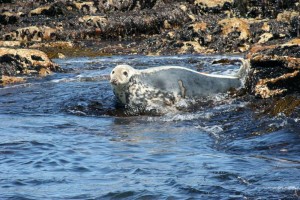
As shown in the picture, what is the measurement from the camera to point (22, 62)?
14836mm

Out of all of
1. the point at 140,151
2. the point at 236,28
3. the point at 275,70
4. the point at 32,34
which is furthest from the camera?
the point at 32,34

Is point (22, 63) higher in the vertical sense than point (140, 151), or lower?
higher

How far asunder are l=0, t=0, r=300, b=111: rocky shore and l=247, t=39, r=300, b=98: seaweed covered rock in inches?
199

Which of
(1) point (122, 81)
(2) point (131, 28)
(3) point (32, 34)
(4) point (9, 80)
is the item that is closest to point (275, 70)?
(1) point (122, 81)

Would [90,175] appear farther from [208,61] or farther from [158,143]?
[208,61]

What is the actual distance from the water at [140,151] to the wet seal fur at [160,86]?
26 cm

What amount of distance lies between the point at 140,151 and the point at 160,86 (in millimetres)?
2928

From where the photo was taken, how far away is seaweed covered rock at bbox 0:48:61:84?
47.8 ft

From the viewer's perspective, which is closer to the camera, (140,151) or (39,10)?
(140,151)

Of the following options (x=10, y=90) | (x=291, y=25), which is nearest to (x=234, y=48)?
(x=291, y=25)

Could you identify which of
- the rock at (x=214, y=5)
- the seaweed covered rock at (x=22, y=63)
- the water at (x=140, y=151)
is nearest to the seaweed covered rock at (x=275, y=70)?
the water at (x=140, y=151)

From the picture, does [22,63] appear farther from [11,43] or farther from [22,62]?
[11,43]

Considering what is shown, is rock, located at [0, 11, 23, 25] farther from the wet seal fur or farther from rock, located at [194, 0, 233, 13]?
the wet seal fur

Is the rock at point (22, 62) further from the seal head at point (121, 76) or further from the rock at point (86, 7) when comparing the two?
the rock at point (86, 7)
